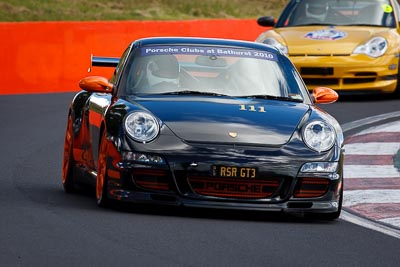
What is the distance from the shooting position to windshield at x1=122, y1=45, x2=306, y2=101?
32.7 ft

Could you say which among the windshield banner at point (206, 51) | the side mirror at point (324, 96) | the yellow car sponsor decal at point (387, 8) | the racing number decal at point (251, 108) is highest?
the windshield banner at point (206, 51)

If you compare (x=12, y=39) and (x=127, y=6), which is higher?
(x=12, y=39)

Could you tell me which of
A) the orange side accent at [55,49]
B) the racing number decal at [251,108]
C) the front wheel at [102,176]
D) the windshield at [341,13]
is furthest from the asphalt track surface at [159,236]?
the orange side accent at [55,49]

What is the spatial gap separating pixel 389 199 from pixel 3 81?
34.2 ft

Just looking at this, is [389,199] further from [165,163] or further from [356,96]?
[356,96]

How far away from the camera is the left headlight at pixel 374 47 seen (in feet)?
61.1

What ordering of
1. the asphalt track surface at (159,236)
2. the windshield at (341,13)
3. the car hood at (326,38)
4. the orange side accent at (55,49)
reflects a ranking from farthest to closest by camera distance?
1. the orange side accent at (55,49)
2. the windshield at (341,13)
3. the car hood at (326,38)
4. the asphalt track surface at (159,236)

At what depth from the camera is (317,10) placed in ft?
→ 65.1

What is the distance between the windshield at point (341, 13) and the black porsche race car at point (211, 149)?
9680 mm

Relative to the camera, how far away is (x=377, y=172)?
12.1 meters

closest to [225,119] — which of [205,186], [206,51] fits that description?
[205,186]

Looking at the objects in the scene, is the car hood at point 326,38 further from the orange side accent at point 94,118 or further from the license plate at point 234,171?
the license plate at point 234,171

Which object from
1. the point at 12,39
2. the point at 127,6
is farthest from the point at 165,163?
the point at 127,6

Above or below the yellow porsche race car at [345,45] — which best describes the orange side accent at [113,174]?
above
